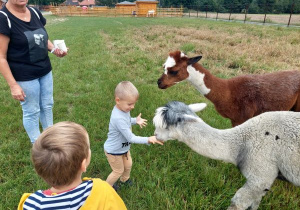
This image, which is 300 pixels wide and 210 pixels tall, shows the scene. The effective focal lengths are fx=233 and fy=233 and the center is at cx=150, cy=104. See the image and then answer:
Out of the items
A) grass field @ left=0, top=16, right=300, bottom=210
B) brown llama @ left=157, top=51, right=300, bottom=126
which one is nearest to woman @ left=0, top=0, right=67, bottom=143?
grass field @ left=0, top=16, right=300, bottom=210

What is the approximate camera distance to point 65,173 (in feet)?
4.14

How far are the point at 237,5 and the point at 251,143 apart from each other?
37669 millimetres

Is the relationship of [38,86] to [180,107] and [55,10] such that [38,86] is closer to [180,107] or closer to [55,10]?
[180,107]

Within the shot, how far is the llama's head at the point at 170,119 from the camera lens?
92.6 inches

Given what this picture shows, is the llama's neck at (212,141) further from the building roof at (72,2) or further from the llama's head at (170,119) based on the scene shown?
the building roof at (72,2)

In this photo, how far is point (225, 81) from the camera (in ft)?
11.9

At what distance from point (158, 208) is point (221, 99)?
6.12ft

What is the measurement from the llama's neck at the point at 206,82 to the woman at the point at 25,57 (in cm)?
212

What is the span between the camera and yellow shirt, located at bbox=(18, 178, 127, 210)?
1.30m

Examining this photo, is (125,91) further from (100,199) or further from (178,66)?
(178,66)

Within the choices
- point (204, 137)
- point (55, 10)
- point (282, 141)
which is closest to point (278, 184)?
point (282, 141)

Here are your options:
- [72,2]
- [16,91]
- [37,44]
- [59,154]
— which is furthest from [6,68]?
[72,2]

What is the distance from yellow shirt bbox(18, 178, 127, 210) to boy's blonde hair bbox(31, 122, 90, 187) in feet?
0.49

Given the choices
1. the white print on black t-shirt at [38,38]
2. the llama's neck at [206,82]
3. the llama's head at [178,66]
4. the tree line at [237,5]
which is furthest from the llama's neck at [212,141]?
the tree line at [237,5]
